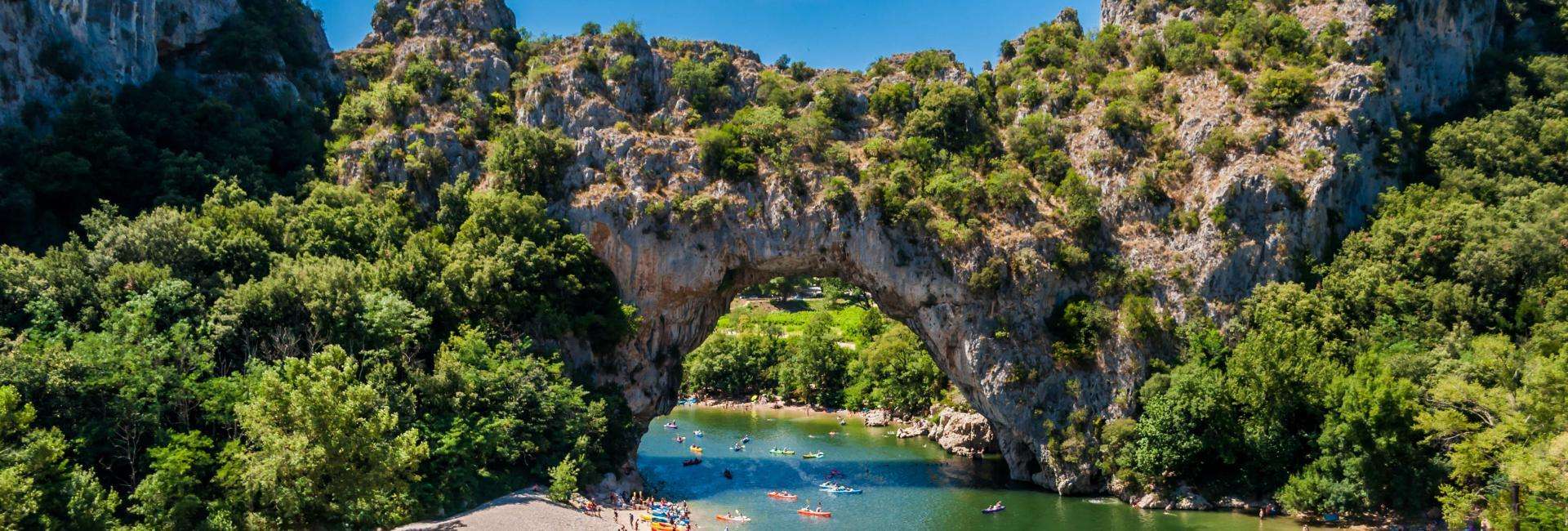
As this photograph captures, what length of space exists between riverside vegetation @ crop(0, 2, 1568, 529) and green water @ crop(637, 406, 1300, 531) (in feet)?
11.4

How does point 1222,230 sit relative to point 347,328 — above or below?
above

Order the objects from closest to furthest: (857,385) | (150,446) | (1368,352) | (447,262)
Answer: (150,446) < (1368,352) < (447,262) < (857,385)

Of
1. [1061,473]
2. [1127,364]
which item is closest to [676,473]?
[1061,473]

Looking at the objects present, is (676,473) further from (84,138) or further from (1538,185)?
(1538,185)

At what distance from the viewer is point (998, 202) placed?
5591 cm

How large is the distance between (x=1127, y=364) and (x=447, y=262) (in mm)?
37896

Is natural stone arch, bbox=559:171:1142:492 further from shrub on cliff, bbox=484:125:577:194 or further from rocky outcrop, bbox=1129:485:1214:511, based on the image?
rocky outcrop, bbox=1129:485:1214:511

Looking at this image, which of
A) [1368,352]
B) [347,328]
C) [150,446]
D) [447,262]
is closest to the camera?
[150,446]

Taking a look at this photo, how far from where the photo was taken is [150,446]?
36.8 meters

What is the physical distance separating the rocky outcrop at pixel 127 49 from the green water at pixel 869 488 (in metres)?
36.5

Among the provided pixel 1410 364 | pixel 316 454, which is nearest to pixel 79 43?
pixel 316 454

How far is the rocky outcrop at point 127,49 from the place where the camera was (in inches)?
1943

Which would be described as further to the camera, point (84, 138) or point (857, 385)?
point (857, 385)

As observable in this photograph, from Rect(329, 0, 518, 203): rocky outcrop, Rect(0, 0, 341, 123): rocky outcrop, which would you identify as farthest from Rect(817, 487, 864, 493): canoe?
Rect(0, 0, 341, 123): rocky outcrop
